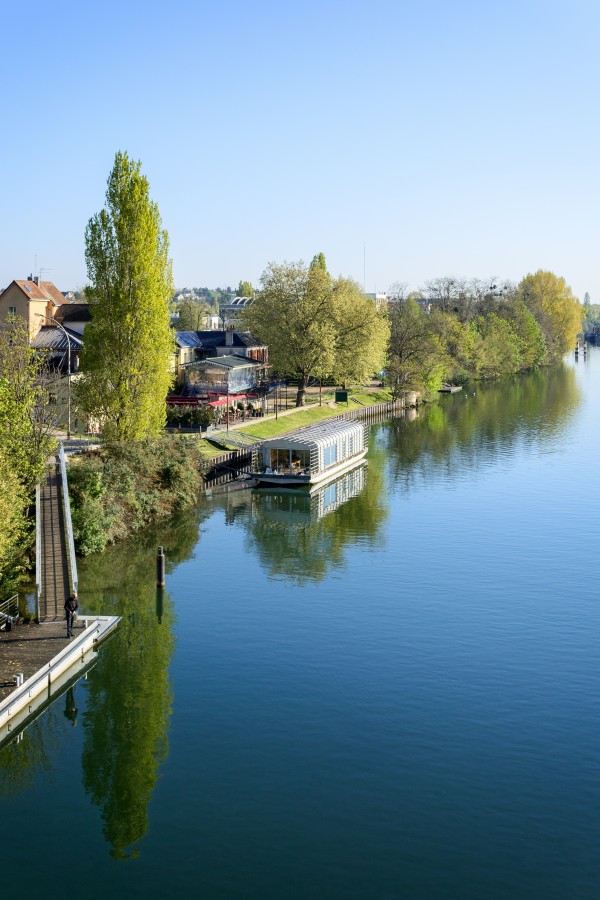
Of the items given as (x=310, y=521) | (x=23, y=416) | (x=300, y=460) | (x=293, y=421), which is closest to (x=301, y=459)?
(x=300, y=460)

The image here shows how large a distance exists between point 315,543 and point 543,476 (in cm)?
2930

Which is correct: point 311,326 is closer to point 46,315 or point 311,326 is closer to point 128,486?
point 46,315

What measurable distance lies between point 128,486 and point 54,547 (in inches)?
531

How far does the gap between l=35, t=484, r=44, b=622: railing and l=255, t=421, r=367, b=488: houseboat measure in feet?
88.7

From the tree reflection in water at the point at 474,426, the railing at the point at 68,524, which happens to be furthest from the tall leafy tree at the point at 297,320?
the railing at the point at 68,524

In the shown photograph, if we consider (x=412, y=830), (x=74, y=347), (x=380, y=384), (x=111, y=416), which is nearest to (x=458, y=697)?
(x=412, y=830)

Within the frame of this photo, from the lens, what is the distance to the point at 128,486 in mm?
59781

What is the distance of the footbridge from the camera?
41.2 meters

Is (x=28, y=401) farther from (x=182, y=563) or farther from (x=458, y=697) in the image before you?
(x=458, y=697)

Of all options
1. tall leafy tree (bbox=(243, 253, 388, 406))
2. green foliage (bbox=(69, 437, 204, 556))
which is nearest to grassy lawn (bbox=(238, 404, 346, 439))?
tall leafy tree (bbox=(243, 253, 388, 406))

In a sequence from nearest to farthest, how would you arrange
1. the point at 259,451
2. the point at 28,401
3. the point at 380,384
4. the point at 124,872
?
the point at 124,872, the point at 28,401, the point at 259,451, the point at 380,384

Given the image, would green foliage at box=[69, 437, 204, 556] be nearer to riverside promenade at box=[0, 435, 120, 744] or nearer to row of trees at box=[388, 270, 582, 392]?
riverside promenade at box=[0, 435, 120, 744]

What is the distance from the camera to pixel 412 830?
26.4 metres

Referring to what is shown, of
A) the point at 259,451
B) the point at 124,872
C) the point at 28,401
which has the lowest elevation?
the point at 124,872
